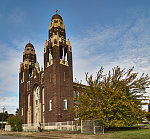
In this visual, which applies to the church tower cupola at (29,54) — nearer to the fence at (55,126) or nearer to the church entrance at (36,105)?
the church entrance at (36,105)

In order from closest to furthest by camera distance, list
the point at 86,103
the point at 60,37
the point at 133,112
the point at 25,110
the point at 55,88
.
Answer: the point at 133,112 < the point at 86,103 < the point at 55,88 < the point at 60,37 < the point at 25,110

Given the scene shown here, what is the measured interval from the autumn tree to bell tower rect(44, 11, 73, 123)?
38.4ft

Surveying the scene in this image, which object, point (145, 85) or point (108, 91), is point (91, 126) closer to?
point (108, 91)

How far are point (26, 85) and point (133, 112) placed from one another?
113 feet

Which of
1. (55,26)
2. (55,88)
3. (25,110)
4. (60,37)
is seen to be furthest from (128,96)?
(25,110)

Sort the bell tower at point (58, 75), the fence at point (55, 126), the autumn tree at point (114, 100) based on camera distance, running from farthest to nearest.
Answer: the bell tower at point (58, 75)
the fence at point (55, 126)
the autumn tree at point (114, 100)

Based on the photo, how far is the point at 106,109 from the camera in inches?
806

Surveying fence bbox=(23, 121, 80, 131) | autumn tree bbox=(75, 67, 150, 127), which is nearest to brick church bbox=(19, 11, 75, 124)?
fence bbox=(23, 121, 80, 131)

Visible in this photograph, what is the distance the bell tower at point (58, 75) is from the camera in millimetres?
35000

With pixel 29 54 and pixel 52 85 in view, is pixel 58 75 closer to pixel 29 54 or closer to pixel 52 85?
pixel 52 85

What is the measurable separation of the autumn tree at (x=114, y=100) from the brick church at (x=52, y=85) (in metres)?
8.21

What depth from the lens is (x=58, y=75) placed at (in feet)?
118

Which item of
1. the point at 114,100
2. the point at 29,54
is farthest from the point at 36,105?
the point at 114,100

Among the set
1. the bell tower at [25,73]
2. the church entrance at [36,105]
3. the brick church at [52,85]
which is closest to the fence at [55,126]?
the brick church at [52,85]
